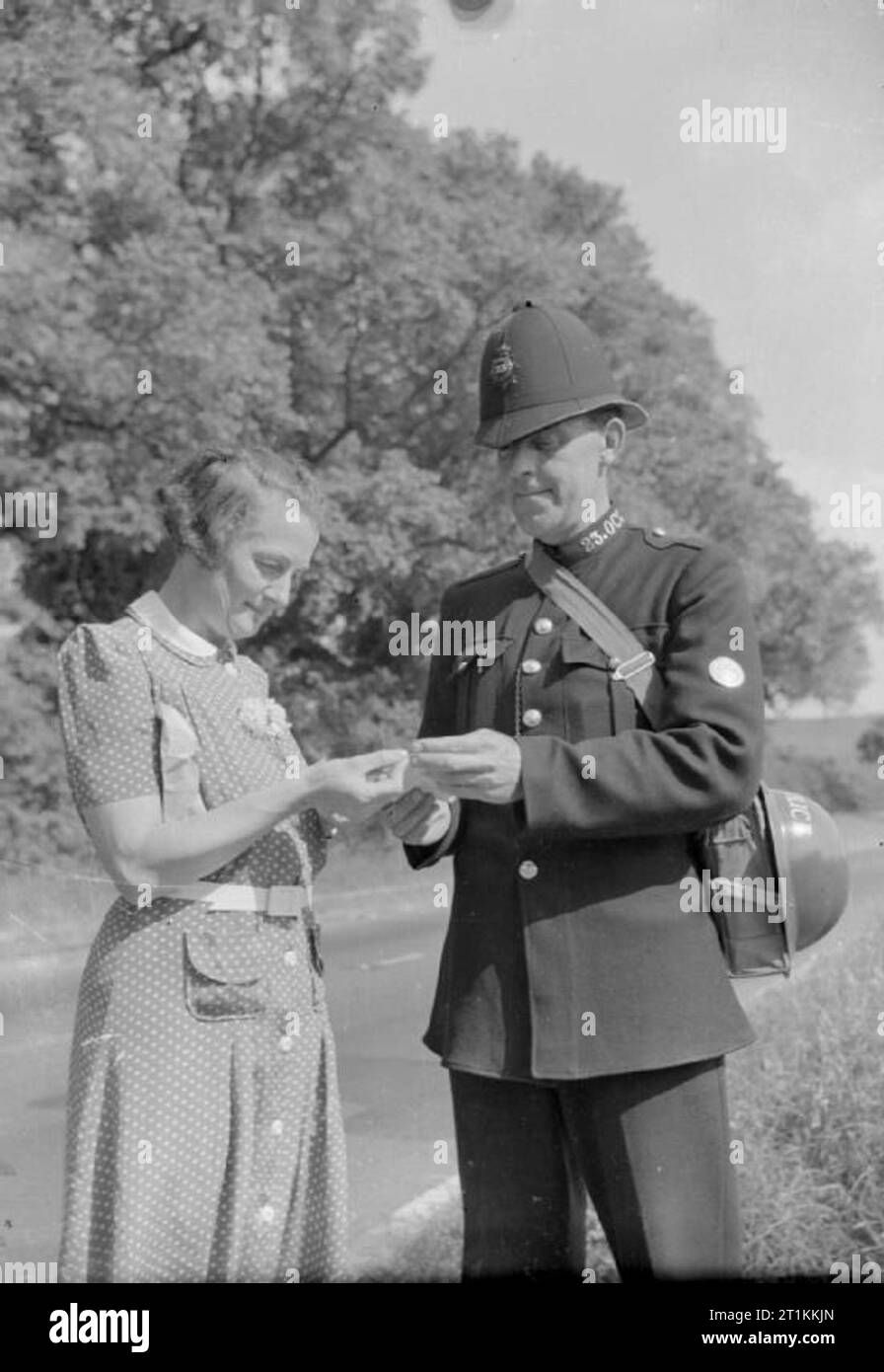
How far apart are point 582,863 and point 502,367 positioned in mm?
724

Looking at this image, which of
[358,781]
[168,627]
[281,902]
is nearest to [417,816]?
[358,781]

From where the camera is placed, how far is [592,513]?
265cm

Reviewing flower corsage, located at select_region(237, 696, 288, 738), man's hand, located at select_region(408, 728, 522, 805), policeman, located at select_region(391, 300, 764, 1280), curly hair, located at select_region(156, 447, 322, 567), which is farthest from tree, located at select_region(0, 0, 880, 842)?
man's hand, located at select_region(408, 728, 522, 805)

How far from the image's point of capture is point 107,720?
2504 mm

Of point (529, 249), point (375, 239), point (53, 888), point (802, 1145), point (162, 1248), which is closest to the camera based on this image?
point (162, 1248)

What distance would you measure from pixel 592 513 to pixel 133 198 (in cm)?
1084

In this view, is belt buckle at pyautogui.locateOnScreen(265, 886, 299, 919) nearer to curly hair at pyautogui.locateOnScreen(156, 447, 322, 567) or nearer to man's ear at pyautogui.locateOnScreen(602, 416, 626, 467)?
curly hair at pyautogui.locateOnScreen(156, 447, 322, 567)

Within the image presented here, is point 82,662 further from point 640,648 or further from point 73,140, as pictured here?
point 73,140

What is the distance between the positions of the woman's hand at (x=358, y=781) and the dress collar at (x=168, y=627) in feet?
0.82

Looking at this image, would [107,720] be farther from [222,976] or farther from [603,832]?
[603,832]

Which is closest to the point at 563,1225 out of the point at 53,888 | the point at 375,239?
the point at 53,888

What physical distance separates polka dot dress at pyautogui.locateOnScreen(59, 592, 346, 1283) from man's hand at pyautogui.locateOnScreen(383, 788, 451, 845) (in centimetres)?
20

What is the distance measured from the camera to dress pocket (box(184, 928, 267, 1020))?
2.54 metres

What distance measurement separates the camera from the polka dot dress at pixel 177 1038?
8.21 feet
